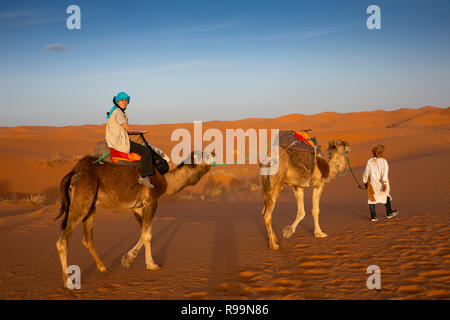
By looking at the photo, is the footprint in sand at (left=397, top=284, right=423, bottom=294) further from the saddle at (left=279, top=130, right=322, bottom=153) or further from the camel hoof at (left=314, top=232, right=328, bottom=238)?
the saddle at (left=279, top=130, right=322, bottom=153)

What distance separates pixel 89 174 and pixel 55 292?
2.05 meters

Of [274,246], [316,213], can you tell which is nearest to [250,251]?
[274,246]

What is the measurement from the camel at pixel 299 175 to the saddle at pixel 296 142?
0.10 metres

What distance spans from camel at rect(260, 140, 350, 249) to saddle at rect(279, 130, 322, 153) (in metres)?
0.10

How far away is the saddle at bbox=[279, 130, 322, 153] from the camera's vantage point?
811 cm

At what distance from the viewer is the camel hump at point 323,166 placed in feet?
28.6

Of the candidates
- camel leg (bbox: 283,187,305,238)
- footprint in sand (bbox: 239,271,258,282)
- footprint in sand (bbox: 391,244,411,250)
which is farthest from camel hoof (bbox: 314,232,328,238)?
footprint in sand (bbox: 239,271,258,282)

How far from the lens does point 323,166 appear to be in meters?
8.80

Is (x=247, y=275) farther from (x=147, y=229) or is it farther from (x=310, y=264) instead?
(x=147, y=229)

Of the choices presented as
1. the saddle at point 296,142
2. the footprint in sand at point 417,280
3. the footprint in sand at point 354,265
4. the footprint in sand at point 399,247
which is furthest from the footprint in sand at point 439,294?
the saddle at point 296,142

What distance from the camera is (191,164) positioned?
6.96m

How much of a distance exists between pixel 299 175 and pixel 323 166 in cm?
105

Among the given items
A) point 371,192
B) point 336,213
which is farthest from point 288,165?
point 336,213
